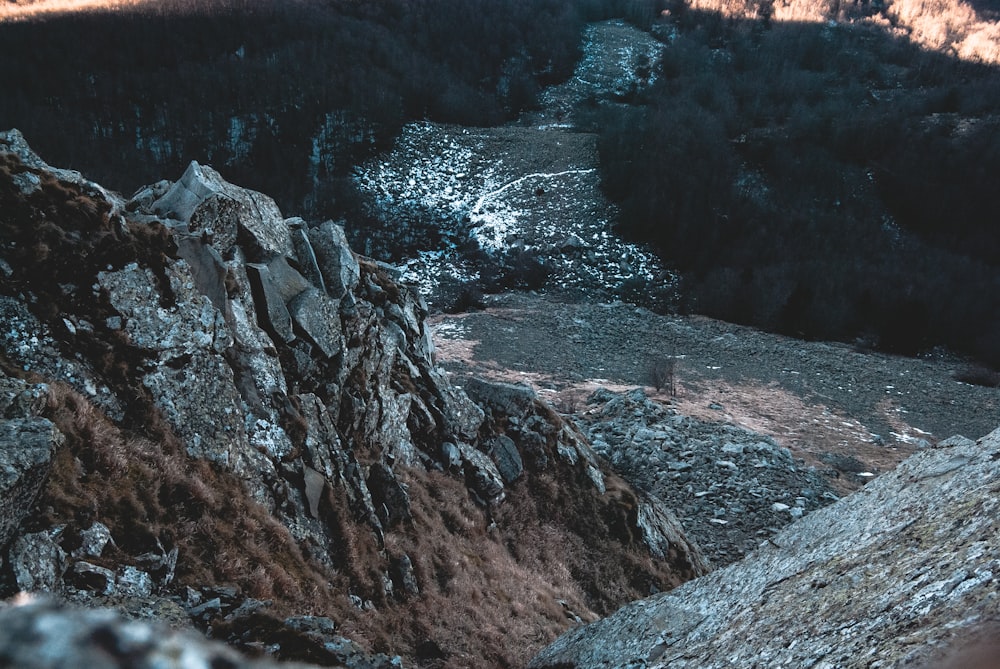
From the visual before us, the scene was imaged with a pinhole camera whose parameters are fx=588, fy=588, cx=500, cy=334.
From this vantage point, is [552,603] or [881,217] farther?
[881,217]

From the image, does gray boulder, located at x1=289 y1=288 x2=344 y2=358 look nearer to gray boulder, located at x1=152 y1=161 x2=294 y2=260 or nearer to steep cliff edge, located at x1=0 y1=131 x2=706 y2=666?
steep cliff edge, located at x1=0 y1=131 x2=706 y2=666

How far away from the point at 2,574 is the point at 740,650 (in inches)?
225

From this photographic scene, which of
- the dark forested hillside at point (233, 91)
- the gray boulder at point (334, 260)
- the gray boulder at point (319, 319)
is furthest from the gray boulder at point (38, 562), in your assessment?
the dark forested hillside at point (233, 91)

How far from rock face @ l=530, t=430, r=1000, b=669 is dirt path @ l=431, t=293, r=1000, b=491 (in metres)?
12.7

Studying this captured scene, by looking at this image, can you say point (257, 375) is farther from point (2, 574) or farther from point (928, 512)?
point (928, 512)

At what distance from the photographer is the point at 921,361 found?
112ft

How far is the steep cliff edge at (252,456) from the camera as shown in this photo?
564 cm

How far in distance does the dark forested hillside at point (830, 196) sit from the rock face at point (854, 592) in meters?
33.8

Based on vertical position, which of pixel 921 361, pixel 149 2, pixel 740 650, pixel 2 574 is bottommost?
pixel 921 361

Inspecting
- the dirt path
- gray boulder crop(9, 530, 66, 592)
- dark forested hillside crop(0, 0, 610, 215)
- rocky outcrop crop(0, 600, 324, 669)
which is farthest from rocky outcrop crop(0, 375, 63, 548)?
dark forested hillside crop(0, 0, 610, 215)

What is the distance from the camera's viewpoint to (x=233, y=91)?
201 ft

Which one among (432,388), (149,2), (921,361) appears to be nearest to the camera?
(432,388)

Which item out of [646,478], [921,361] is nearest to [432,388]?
[646,478]

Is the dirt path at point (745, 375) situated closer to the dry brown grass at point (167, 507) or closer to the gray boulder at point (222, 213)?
the gray boulder at point (222, 213)
